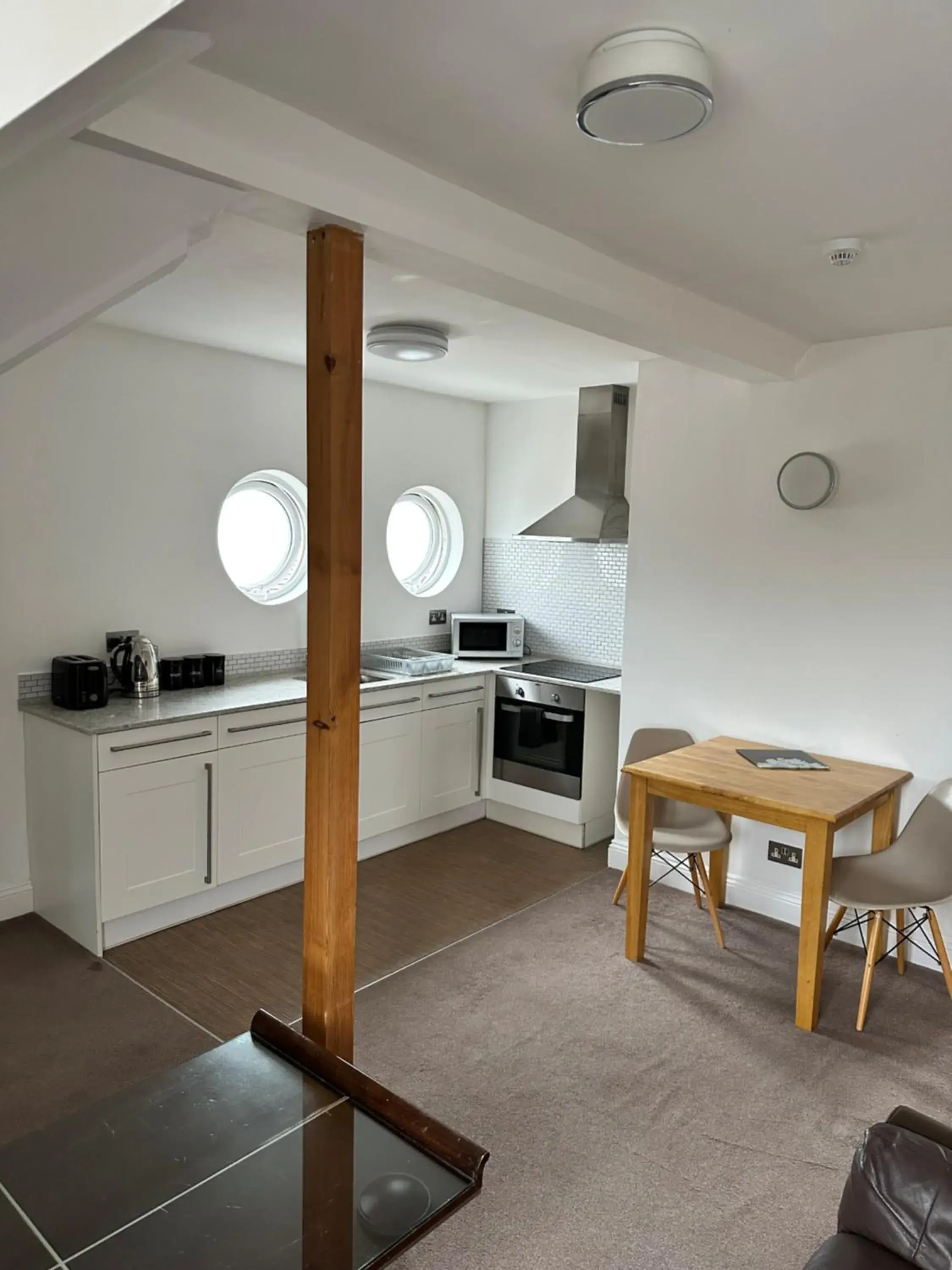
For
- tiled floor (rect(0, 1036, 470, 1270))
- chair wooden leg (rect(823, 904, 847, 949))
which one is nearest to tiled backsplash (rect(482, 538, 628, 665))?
chair wooden leg (rect(823, 904, 847, 949))

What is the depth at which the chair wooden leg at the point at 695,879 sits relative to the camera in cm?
387

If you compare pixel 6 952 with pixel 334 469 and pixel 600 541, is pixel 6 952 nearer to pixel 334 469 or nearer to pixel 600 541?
pixel 334 469

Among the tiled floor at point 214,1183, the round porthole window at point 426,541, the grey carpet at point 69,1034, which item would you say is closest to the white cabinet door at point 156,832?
the grey carpet at point 69,1034

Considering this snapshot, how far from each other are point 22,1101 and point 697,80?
304 cm

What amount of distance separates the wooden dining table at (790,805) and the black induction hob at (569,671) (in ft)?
3.35

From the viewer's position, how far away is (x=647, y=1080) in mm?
2809

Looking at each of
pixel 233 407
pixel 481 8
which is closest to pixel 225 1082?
pixel 481 8

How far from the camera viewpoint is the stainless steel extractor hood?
4.88 meters

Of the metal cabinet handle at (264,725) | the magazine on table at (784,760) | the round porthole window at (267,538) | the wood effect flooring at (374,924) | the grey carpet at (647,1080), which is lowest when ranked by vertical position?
the grey carpet at (647,1080)

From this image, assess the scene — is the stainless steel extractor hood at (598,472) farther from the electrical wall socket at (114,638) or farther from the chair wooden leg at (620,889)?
the electrical wall socket at (114,638)

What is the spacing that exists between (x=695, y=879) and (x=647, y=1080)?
1.33 meters

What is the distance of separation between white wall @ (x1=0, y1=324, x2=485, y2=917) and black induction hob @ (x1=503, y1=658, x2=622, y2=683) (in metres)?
1.27

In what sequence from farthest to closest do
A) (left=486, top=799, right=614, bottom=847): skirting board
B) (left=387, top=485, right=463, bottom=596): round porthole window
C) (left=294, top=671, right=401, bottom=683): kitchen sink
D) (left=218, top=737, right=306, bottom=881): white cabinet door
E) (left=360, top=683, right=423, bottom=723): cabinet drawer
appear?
(left=387, top=485, right=463, bottom=596): round porthole window
(left=486, top=799, right=614, bottom=847): skirting board
(left=294, top=671, right=401, bottom=683): kitchen sink
(left=360, top=683, right=423, bottom=723): cabinet drawer
(left=218, top=737, right=306, bottom=881): white cabinet door

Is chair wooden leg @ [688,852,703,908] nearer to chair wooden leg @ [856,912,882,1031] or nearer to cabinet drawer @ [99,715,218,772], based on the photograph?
chair wooden leg @ [856,912,882,1031]
